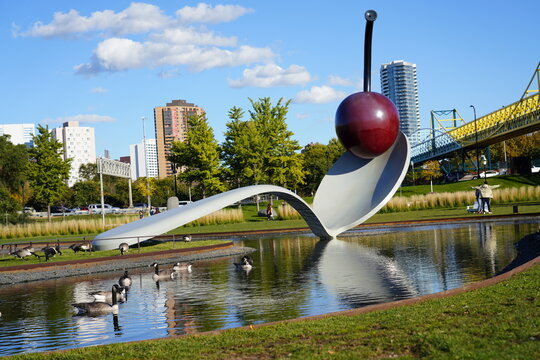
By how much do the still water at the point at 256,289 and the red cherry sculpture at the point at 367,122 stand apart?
431cm

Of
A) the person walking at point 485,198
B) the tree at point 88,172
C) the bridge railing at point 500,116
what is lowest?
Answer: the person walking at point 485,198

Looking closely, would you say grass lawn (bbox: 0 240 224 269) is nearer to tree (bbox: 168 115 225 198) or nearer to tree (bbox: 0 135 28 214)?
tree (bbox: 168 115 225 198)

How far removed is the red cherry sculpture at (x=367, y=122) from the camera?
958 inches

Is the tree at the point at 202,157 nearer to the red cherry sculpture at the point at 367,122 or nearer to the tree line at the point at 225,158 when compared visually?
the tree line at the point at 225,158

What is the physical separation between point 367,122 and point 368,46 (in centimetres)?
474

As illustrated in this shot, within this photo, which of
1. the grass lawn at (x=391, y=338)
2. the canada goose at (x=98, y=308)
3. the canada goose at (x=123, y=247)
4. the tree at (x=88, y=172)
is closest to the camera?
the grass lawn at (x=391, y=338)

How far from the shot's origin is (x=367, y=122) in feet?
79.8

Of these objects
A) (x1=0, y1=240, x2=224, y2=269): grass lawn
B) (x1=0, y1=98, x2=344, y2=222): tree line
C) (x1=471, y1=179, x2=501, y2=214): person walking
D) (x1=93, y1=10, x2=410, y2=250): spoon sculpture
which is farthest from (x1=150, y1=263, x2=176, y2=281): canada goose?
(x1=0, y1=98, x2=344, y2=222): tree line

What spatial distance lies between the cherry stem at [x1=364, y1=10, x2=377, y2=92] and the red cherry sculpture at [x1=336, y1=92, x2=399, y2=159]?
77.9 inches

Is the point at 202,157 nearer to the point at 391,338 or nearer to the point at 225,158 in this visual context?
the point at 225,158

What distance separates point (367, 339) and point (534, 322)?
1.80m

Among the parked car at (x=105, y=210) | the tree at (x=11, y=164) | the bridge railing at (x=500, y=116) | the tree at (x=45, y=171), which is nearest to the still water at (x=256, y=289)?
the tree at (x=45, y=171)

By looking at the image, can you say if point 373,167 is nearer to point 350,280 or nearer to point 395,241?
point 395,241

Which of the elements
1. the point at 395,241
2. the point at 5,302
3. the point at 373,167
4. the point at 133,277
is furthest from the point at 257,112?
the point at 5,302
